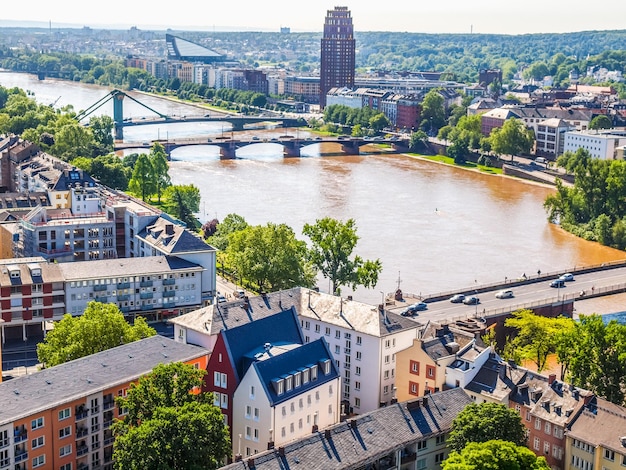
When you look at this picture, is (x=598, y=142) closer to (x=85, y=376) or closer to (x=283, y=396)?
(x=283, y=396)

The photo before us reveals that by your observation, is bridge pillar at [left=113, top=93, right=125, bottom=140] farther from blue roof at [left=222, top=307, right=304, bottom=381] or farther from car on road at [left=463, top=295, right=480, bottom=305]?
blue roof at [left=222, top=307, right=304, bottom=381]

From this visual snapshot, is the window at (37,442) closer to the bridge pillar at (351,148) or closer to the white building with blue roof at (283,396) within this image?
the white building with blue roof at (283,396)

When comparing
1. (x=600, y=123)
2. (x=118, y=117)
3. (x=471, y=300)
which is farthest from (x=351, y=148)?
(x=471, y=300)

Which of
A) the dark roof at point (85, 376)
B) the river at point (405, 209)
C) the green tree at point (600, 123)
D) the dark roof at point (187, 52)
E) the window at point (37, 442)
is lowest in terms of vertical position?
the river at point (405, 209)

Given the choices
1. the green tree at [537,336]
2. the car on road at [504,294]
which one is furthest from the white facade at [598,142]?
the green tree at [537,336]

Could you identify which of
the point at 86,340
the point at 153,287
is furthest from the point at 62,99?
the point at 86,340

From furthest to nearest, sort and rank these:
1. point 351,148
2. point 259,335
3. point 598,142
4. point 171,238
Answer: point 351,148, point 598,142, point 171,238, point 259,335

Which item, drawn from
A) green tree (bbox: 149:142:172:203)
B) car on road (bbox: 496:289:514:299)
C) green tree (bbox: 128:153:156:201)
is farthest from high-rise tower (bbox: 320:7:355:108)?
car on road (bbox: 496:289:514:299)
